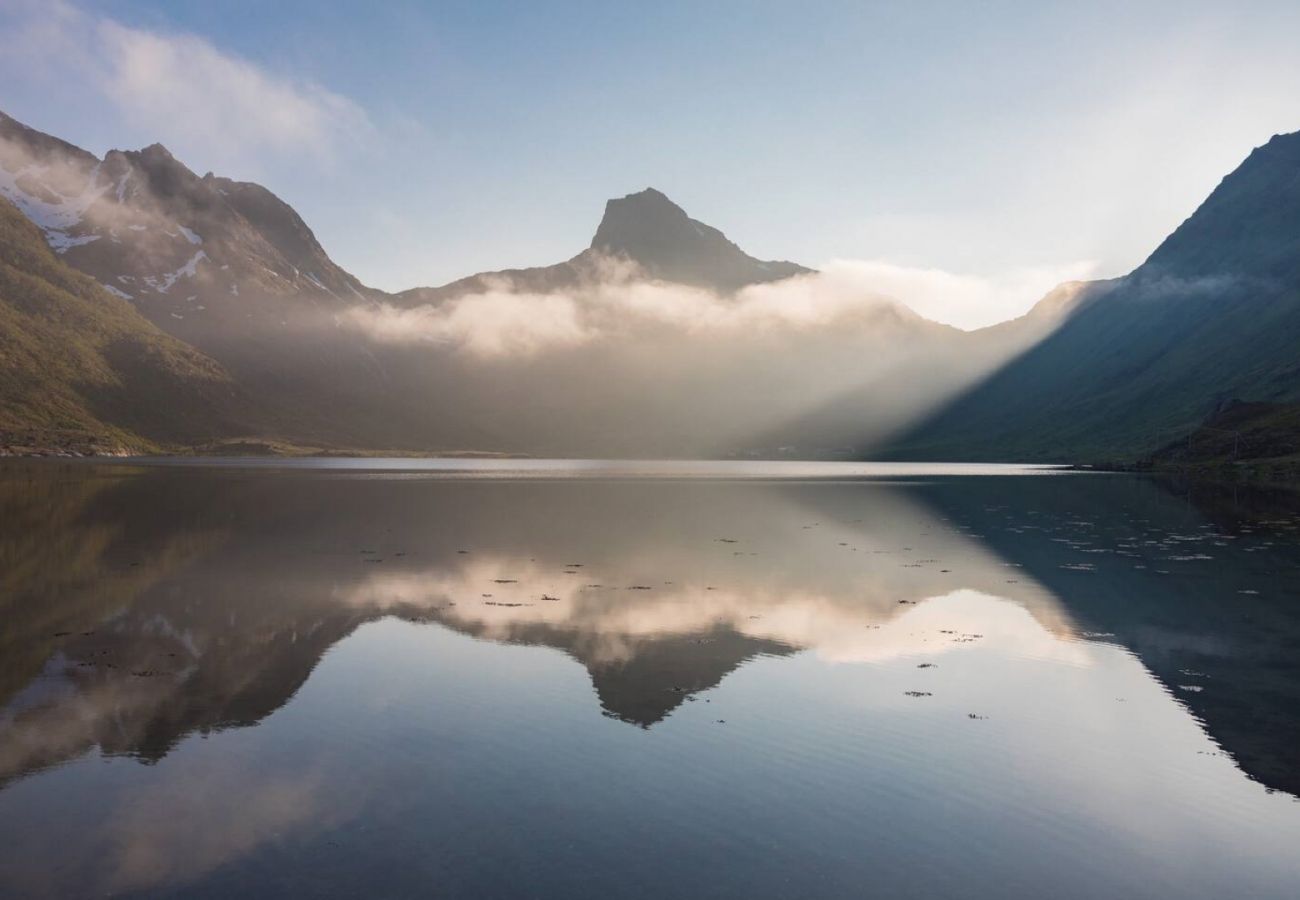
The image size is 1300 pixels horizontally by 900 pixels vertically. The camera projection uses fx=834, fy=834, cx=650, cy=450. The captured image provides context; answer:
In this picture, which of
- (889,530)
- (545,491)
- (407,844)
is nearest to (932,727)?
(407,844)

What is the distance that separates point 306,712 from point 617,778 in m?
11.0

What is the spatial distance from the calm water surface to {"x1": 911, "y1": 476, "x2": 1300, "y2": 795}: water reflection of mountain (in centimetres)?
33

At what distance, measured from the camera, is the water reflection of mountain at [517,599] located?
87.9 feet

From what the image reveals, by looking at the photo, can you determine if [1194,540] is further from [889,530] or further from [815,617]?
[815,617]

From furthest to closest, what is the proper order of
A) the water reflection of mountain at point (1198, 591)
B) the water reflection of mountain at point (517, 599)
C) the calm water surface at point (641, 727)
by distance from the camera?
the water reflection of mountain at point (517, 599) < the water reflection of mountain at point (1198, 591) < the calm water surface at point (641, 727)

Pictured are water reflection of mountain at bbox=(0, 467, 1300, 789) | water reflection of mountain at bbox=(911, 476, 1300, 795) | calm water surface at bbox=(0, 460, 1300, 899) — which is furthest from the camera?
water reflection of mountain at bbox=(0, 467, 1300, 789)

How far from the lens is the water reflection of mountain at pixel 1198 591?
26.5m

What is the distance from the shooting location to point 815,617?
1625 inches

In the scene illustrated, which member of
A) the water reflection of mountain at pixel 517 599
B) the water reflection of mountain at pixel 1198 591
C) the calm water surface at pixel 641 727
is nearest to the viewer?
the calm water surface at pixel 641 727

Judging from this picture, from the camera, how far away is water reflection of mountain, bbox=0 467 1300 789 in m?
26.8

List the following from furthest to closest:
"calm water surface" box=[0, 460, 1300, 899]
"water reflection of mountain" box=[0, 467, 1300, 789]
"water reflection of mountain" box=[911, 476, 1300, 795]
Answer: "water reflection of mountain" box=[0, 467, 1300, 789] → "water reflection of mountain" box=[911, 476, 1300, 795] → "calm water surface" box=[0, 460, 1300, 899]

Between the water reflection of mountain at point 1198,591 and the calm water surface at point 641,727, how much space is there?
1.08ft

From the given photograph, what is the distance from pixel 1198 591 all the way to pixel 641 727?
4060 centimetres

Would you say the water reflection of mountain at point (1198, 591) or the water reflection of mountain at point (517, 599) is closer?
the water reflection of mountain at point (1198, 591)
